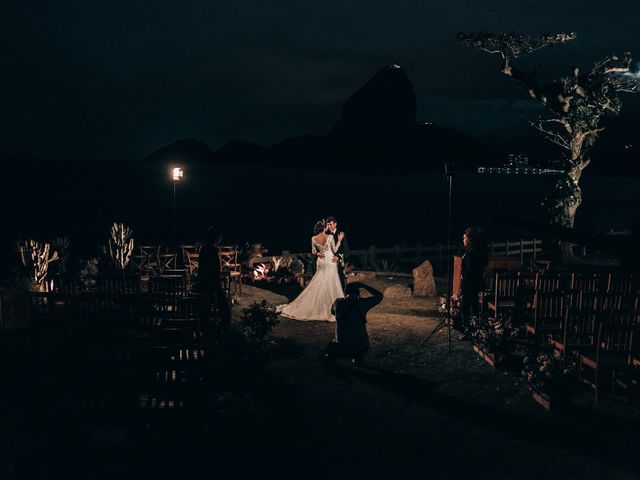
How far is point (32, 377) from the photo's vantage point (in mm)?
5945

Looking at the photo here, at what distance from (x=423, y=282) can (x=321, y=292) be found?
11.0 feet

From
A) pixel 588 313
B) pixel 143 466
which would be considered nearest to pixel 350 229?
pixel 588 313

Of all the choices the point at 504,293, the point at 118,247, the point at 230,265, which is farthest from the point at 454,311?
the point at 118,247

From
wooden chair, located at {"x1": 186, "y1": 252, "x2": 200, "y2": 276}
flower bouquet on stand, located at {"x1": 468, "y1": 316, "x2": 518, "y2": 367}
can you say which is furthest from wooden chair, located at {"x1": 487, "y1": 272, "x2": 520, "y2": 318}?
wooden chair, located at {"x1": 186, "y1": 252, "x2": 200, "y2": 276}

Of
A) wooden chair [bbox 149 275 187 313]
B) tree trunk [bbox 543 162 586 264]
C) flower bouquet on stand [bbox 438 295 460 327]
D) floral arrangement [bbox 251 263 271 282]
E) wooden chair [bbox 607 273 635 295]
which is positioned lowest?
flower bouquet on stand [bbox 438 295 460 327]

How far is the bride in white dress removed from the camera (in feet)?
36.9

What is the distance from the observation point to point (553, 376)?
6.38 metres

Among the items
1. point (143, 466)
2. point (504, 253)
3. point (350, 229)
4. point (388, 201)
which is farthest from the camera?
point (388, 201)

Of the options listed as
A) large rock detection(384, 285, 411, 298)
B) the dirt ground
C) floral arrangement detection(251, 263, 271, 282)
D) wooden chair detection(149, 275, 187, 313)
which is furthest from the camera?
floral arrangement detection(251, 263, 271, 282)

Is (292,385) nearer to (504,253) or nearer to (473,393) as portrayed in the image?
(473,393)

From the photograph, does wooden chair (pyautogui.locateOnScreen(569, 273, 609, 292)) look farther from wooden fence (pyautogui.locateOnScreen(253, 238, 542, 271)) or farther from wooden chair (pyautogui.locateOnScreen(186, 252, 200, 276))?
wooden fence (pyautogui.locateOnScreen(253, 238, 542, 271))

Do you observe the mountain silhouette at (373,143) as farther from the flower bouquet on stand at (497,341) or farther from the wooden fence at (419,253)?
the flower bouquet on stand at (497,341)

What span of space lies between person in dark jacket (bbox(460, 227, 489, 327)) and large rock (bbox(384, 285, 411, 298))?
404 cm

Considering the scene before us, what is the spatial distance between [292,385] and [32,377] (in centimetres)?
292
